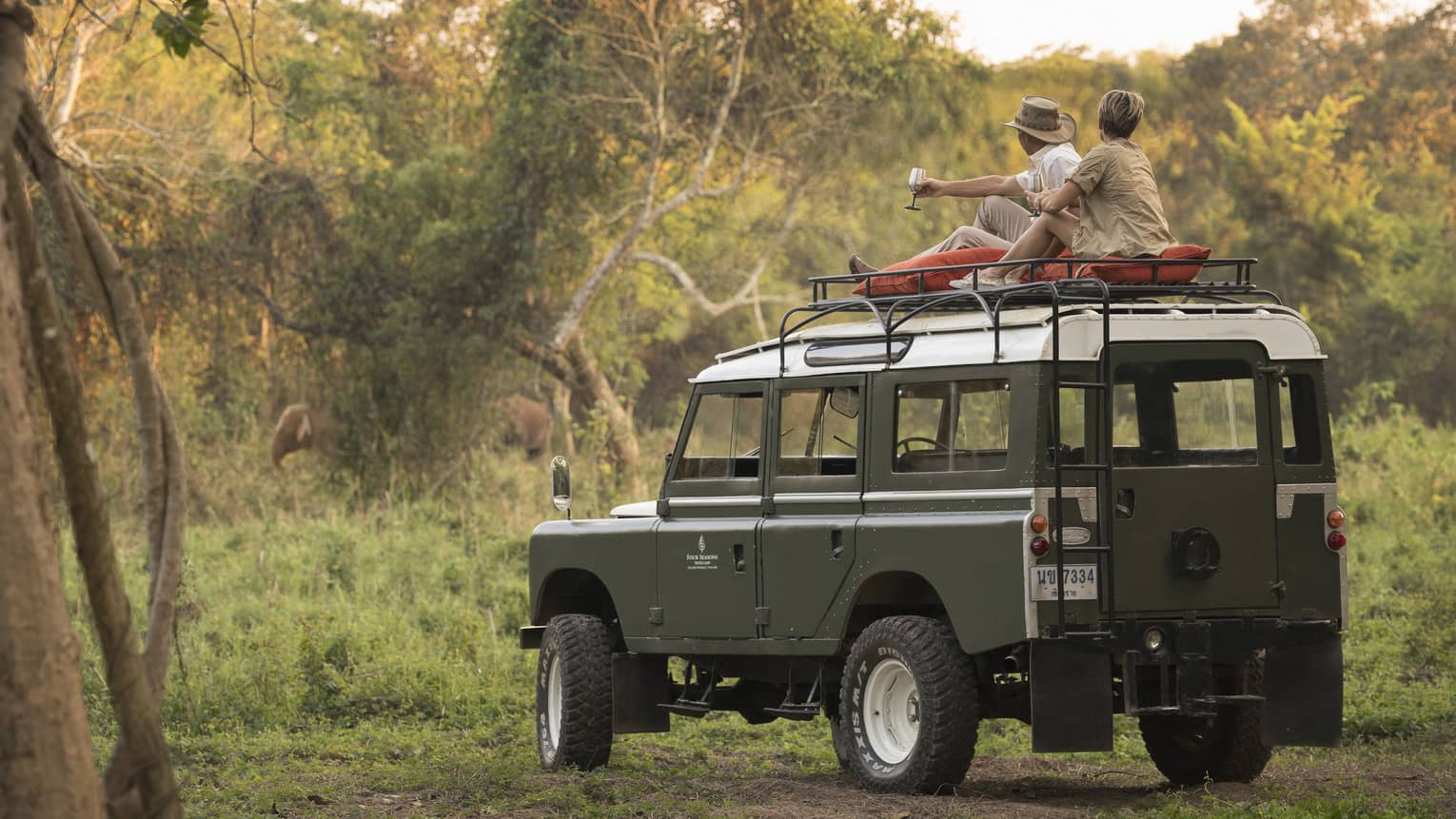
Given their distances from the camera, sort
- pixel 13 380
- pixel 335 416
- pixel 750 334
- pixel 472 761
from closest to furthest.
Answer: pixel 13 380, pixel 472 761, pixel 335 416, pixel 750 334

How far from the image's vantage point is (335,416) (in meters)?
24.9

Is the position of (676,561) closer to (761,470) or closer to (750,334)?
(761,470)

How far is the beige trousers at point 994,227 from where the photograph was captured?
379 inches

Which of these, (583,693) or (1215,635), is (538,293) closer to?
(583,693)

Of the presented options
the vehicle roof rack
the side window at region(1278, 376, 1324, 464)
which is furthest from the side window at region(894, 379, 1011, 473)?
the side window at region(1278, 376, 1324, 464)

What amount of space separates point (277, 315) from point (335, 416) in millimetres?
1560

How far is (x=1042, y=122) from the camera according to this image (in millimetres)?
9750

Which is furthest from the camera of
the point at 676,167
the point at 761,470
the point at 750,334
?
the point at 750,334

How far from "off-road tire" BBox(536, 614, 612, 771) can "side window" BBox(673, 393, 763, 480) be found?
3.24 feet

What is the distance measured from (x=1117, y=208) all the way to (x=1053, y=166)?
2.74 ft

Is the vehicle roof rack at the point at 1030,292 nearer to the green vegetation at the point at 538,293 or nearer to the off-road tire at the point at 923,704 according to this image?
the off-road tire at the point at 923,704

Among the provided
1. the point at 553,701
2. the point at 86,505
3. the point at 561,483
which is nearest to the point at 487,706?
the point at 553,701

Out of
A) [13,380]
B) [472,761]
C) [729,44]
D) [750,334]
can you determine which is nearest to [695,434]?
[472,761]

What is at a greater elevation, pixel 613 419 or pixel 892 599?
pixel 613 419
